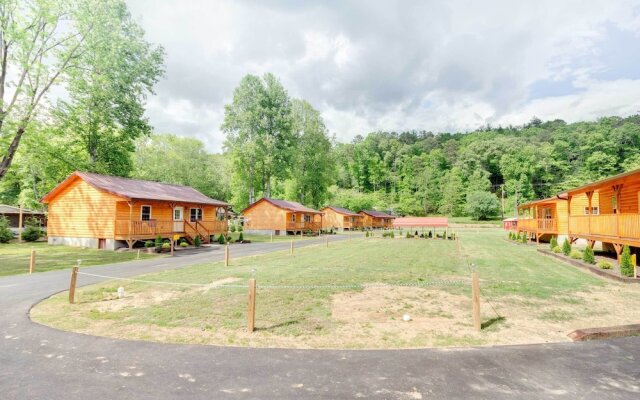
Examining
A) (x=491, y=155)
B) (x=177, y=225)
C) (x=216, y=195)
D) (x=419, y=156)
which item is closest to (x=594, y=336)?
(x=177, y=225)

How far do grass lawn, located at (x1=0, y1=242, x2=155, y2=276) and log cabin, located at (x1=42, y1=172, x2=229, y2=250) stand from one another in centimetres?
144

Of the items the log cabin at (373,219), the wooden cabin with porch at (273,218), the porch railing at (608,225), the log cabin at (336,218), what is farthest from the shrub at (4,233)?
the log cabin at (373,219)

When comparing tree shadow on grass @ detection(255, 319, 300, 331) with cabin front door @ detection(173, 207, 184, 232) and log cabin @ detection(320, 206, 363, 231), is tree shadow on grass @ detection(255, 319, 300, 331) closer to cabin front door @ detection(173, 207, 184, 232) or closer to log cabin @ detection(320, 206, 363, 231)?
cabin front door @ detection(173, 207, 184, 232)

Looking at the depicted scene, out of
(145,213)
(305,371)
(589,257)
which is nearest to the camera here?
(305,371)

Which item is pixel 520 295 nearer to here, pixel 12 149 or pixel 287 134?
pixel 12 149

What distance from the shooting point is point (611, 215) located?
617 inches

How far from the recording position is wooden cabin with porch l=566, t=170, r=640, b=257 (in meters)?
14.1

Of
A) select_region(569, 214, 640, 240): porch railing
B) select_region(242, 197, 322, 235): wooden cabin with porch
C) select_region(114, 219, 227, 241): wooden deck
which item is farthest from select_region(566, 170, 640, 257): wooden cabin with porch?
select_region(242, 197, 322, 235): wooden cabin with porch

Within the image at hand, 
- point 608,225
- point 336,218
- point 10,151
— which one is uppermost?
point 10,151

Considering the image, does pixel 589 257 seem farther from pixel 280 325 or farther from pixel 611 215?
pixel 280 325

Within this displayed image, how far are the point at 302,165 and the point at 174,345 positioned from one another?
48821 millimetres

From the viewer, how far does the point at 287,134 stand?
47031 mm

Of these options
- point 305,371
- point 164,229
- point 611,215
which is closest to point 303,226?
point 164,229

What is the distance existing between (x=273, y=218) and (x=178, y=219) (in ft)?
53.6
